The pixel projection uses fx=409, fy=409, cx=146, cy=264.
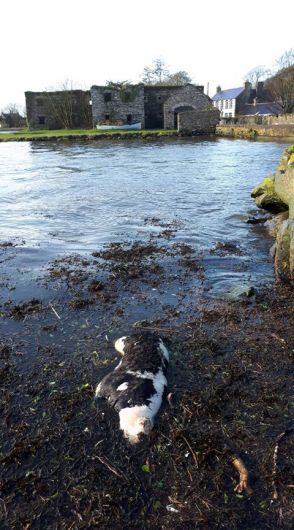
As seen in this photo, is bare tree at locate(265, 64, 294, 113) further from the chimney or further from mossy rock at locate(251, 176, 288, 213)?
mossy rock at locate(251, 176, 288, 213)

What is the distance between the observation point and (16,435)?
13.8ft

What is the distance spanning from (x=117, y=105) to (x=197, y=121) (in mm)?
14265

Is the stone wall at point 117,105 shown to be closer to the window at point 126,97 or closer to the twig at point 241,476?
the window at point 126,97

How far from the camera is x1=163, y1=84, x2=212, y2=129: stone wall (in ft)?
202

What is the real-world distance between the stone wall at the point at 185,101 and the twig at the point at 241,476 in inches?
2488

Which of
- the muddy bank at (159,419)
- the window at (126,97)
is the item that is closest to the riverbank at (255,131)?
the window at (126,97)

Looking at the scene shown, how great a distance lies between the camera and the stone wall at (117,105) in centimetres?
6291

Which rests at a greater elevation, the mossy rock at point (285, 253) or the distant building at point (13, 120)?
the distant building at point (13, 120)

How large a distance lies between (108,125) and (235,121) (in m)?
19.3

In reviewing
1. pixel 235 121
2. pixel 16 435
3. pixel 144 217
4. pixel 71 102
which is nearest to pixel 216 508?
pixel 16 435

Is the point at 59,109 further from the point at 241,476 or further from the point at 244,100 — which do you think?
the point at 241,476

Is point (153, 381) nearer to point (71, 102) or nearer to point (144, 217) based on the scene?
point (144, 217)

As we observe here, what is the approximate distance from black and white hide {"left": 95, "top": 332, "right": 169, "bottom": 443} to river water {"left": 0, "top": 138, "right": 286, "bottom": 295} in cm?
261

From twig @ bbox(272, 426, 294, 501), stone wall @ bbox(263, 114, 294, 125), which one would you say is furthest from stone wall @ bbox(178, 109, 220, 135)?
twig @ bbox(272, 426, 294, 501)
